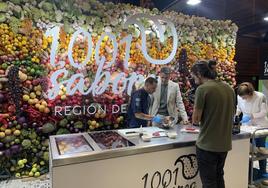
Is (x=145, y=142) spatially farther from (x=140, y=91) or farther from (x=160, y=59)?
(x=160, y=59)

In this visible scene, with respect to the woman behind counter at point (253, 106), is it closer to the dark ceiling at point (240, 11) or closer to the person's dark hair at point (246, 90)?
the person's dark hair at point (246, 90)

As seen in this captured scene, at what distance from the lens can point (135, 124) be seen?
3172 mm

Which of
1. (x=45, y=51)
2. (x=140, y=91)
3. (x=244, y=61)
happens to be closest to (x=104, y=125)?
(x=140, y=91)

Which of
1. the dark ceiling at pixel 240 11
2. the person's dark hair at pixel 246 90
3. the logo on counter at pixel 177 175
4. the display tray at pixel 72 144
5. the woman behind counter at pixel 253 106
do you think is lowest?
the logo on counter at pixel 177 175

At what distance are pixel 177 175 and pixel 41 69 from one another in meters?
2.50

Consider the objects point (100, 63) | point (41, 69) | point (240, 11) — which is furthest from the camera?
point (240, 11)

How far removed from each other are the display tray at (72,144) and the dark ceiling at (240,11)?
3.83 metres

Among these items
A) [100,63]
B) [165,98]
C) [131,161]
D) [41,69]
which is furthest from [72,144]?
[100,63]

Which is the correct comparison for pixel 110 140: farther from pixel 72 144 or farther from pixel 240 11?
pixel 240 11

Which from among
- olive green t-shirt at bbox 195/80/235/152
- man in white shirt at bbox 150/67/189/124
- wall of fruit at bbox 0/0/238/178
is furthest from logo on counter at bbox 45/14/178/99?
olive green t-shirt at bbox 195/80/235/152

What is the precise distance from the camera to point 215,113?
1.99 meters

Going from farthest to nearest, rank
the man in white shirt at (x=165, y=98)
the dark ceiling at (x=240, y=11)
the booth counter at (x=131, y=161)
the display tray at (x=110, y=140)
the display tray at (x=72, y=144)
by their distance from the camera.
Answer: the dark ceiling at (x=240, y=11), the man in white shirt at (x=165, y=98), the display tray at (x=110, y=140), the display tray at (x=72, y=144), the booth counter at (x=131, y=161)

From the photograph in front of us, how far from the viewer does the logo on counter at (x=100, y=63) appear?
3543mm

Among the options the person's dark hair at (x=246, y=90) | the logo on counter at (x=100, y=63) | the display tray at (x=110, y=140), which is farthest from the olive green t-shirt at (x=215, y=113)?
the logo on counter at (x=100, y=63)
